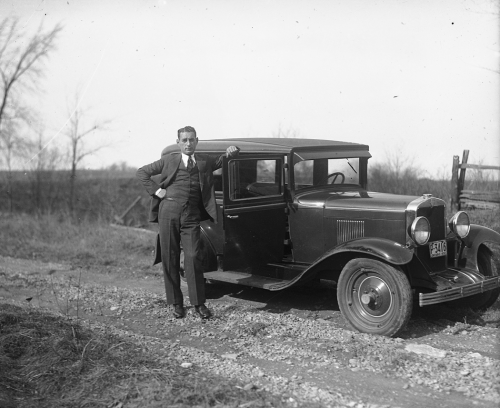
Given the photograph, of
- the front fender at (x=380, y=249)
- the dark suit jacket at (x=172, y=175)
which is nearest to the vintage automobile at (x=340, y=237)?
the front fender at (x=380, y=249)

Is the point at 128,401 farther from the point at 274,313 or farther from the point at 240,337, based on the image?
the point at 274,313

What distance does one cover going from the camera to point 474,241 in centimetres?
600

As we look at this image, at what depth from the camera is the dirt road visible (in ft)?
12.3

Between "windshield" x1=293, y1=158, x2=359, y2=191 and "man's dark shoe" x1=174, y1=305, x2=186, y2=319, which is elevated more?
"windshield" x1=293, y1=158, x2=359, y2=191

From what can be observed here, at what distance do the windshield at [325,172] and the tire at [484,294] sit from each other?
1.60 metres

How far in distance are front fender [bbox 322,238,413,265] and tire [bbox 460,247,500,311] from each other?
4.20ft

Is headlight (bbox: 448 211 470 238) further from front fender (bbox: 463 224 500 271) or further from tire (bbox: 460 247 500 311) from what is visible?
tire (bbox: 460 247 500 311)

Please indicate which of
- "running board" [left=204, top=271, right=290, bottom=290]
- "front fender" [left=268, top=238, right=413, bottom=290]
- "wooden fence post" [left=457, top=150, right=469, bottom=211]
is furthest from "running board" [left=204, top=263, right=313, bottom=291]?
"wooden fence post" [left=457, top=150, right=469, bottom=211]

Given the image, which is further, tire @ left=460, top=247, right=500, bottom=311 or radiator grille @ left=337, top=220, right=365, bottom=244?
tire @ left=460, top=247, right=500, bottom=311

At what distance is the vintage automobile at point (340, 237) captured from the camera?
5172mm

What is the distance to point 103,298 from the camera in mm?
6414

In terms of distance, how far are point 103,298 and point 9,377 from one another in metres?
2.52

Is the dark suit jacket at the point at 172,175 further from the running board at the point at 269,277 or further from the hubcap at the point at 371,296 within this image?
the hubcap at the point at 371,296

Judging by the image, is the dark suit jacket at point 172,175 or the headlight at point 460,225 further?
the headlight at point 460,225
